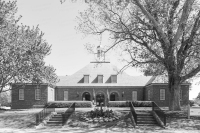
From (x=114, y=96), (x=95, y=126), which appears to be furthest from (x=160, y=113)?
(x=114, y=96)

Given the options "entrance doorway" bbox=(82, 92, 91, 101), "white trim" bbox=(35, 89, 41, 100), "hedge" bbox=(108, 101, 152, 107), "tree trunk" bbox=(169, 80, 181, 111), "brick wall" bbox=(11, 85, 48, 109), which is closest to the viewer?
"tree trunk" bbox=(169, 80, 181, 111)

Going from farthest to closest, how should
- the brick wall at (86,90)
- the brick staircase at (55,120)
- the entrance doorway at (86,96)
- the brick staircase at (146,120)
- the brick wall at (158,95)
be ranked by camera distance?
1. the entrance doorway at (86,96)
2. the brick wall at (86,90)
3. the brick wall at (158,95)
4. the brick staircase at (55,120)
5. the brick staircase at (146,120)

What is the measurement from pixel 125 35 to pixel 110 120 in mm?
8432

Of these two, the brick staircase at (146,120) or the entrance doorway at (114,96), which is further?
the entrance doorway at (114,96)

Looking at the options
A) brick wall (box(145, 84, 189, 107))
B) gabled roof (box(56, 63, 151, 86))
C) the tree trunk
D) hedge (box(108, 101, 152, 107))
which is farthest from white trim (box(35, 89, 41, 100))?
the tree trunk

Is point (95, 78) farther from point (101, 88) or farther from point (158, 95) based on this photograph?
point (158, 95)

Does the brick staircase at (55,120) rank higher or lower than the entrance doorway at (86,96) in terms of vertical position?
lower

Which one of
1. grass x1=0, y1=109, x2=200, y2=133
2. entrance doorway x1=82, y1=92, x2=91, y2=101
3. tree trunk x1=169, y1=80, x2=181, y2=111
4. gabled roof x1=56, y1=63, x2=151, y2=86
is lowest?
grass x1=0, y1=109, x2=200, y2=133

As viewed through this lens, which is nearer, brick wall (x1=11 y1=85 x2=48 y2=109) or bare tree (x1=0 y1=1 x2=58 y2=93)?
bare tree (x1=0 y1=1 x2=58 y2=93)

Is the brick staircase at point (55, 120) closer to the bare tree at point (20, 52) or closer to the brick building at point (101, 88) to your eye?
the bare tree at point (20, 52)

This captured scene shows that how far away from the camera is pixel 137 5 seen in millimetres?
22844

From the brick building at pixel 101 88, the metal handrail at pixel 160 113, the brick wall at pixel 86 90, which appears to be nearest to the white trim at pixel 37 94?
the brick building at pixel 101 88

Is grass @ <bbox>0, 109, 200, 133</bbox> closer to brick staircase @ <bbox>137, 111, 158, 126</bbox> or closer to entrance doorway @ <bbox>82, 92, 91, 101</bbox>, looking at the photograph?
brick staircase @ <bbox>137, 111, 158, 126</bbox>

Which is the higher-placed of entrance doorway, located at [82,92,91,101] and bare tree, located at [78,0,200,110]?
bare tree, located at [78,0,200,110]
